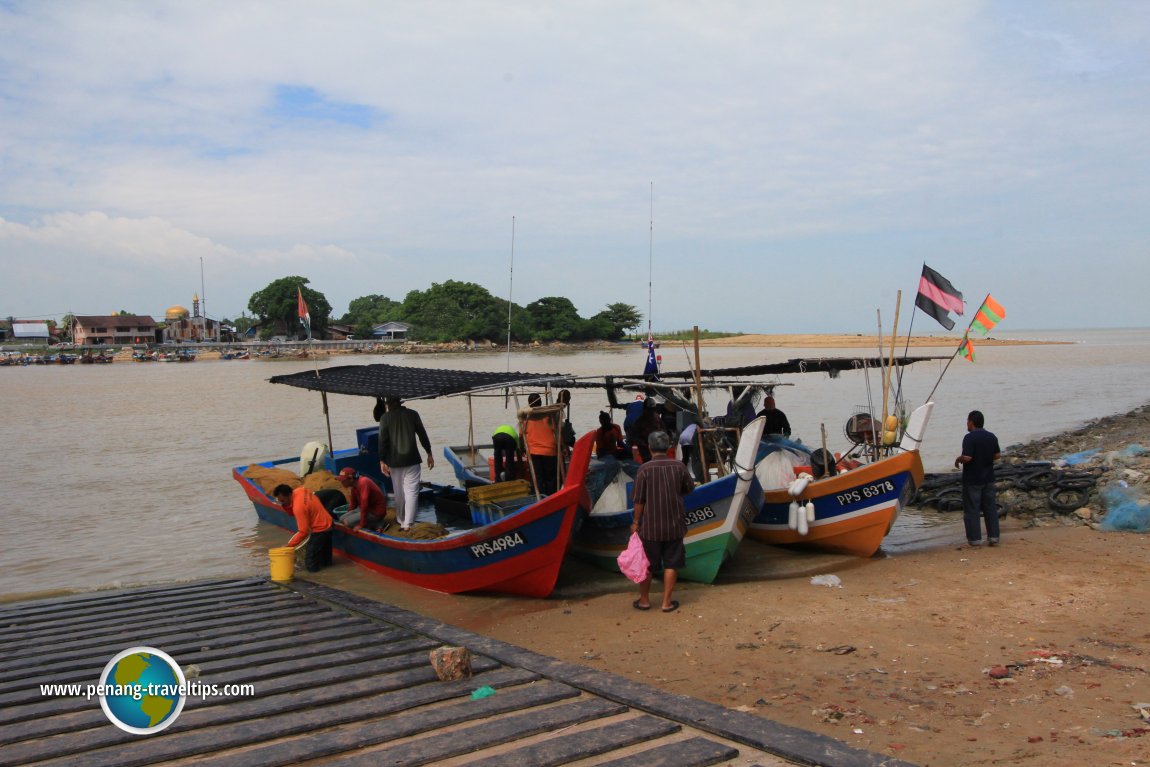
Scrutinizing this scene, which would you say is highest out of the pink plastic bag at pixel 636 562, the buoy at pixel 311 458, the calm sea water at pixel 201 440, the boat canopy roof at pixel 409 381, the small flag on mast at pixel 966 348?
the small flag on mast at pixel 966 348

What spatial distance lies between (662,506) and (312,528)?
4365mm

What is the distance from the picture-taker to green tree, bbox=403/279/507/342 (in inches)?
3455

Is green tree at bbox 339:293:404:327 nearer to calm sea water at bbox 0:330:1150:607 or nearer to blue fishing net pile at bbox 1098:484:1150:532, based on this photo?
calm sea water at bbox 0:330:1150:607

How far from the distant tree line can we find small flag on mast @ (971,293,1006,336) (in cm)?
7449

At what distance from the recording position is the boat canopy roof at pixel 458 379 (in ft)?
29.2

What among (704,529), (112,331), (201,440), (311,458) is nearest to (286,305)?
(112,331)

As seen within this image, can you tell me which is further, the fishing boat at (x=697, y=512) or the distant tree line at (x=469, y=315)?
the distant tree line at (x=469, y=315)

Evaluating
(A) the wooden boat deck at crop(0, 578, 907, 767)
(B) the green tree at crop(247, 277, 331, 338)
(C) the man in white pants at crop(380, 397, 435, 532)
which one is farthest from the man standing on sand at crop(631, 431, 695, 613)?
(B) the green tree at crop(247, 277, 331, 338)

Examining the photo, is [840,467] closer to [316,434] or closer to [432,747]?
[432,747]

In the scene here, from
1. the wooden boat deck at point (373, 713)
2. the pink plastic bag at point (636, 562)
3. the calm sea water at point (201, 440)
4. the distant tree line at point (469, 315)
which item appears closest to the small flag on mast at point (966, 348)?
the calm sea water at point (201, 440)

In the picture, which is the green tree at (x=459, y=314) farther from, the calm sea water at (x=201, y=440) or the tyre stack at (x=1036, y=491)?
the tyre stack at (x=1036, y=491)

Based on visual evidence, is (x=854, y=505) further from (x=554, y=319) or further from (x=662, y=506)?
(x=554, y=319)

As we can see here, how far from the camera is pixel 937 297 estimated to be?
34.9 ft

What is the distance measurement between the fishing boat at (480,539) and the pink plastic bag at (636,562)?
0.71 m
